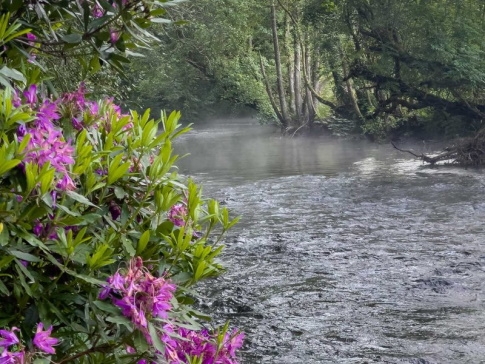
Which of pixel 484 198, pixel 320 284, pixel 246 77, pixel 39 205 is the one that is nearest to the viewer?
pixel 39 205

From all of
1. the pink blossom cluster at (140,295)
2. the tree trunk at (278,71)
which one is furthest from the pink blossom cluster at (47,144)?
the tree trunk at (278,71)

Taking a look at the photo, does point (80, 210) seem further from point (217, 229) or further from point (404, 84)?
point (404, 84)

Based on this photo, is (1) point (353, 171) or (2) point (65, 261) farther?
(1) point (353, 171)

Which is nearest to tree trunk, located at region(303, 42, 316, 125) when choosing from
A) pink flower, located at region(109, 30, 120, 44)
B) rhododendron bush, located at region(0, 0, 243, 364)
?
pink flower, located at region(109, 30, 120, 44)

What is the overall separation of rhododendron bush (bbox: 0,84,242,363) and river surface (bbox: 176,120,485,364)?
430 centimetres

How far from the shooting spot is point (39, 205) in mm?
2275

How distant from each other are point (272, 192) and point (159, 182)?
593 inches

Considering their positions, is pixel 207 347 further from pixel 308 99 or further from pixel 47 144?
pixel 308 99

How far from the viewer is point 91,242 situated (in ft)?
8.18

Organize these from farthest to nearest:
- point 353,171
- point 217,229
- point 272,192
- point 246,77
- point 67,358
→ point 246,77
point 353,171
point 272,192
point 217,229
point 67,358

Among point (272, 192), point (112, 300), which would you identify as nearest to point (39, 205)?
point (112, 300)

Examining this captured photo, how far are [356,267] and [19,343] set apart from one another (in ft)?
26.5

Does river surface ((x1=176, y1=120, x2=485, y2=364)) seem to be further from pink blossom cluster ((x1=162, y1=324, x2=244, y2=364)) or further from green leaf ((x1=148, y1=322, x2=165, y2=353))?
green leaf ((x1=148, y1=322, x2=165, y2=353))

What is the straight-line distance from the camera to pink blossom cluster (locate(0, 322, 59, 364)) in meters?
2.14
